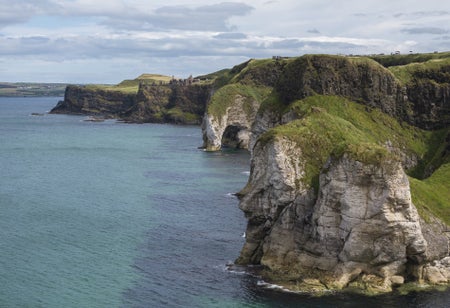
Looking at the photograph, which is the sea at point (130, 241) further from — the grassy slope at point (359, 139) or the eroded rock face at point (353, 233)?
the grassy slope at point (359, 139)

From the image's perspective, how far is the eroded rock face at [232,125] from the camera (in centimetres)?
18288

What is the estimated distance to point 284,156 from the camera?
237 feet

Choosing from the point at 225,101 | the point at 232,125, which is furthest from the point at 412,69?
the point at 225,101

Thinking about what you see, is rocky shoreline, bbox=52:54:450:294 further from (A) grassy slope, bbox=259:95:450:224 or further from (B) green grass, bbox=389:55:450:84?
(B) green grass, bbox=389:55:450:84

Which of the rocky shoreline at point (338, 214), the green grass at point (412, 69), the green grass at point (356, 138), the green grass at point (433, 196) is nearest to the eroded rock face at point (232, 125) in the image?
the green grass at point (412, 69)

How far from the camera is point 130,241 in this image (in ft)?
267

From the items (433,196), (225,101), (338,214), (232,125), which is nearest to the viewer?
(338,214)

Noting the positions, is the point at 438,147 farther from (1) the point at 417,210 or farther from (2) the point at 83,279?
(2) the point at 83,279

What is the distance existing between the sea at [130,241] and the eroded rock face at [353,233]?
9.90ft

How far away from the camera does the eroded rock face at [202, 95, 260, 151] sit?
182875 mm

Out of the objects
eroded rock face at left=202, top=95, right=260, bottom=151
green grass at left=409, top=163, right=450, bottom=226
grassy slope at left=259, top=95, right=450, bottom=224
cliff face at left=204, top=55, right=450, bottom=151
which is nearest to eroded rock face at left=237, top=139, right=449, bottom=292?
grassy slope at left=259, top=95, right=450, bottom=224

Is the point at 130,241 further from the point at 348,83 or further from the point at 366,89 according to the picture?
the point at 366,89

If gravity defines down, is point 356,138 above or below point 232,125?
above

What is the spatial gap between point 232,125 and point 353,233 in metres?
131
